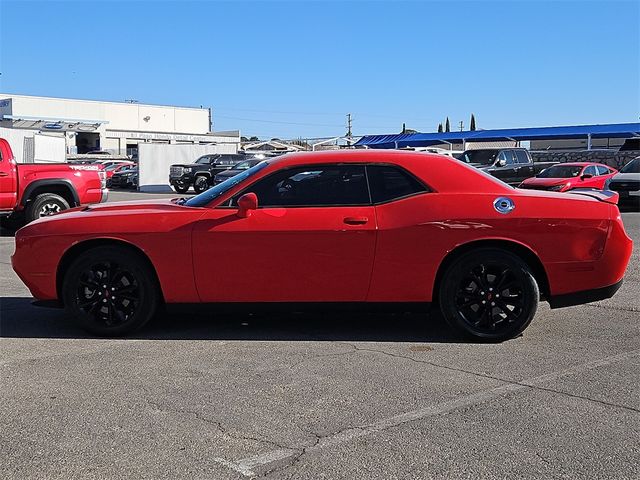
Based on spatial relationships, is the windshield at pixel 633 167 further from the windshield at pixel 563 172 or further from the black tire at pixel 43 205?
the black tire at pixel 43 205

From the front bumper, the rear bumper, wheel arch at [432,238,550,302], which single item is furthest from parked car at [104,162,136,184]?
the rear bumper

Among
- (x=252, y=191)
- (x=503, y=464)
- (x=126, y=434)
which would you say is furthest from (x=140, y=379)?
(x=503, y=464)

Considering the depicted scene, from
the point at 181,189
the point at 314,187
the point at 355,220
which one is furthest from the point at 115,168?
the point at 355,220

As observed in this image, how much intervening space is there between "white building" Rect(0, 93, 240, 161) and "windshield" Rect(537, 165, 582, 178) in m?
49.4

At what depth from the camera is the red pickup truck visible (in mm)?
13070

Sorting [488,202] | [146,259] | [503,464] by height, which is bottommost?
[503,464]

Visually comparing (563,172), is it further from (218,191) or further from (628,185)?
(218,191)

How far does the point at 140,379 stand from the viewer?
483 cm

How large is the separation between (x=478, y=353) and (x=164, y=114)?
3320 inches

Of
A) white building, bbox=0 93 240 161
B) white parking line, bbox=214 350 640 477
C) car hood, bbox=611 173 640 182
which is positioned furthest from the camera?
white building, bbox=0 93 240 161

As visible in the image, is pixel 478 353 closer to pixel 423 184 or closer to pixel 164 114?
pixel 423 184

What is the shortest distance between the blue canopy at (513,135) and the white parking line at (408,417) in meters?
39.6

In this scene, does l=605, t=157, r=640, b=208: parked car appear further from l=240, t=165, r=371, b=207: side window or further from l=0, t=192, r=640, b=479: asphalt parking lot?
l=240, t=165, r=371, b=207: side window

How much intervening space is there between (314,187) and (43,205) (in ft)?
30.0
